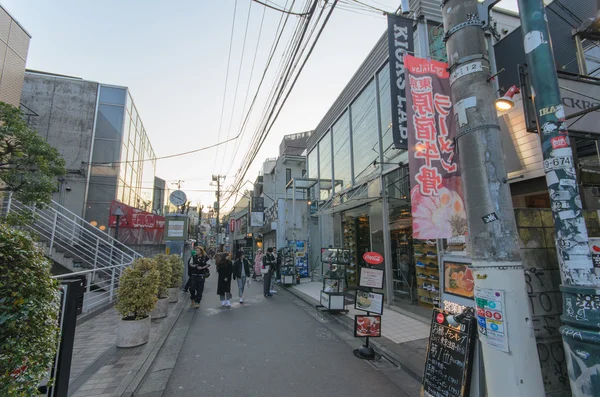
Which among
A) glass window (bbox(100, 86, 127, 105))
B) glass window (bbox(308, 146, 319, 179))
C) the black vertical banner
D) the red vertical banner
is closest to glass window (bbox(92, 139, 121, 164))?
glass window (bbox(100, 86, 127, 105))

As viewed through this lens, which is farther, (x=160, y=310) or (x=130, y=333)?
(x=160, y=310)

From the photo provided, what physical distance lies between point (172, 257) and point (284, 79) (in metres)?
7.09

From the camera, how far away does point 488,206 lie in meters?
2.46

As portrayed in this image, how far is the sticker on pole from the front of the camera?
7.29ft

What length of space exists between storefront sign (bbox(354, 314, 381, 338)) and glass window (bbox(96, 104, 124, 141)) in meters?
18.4

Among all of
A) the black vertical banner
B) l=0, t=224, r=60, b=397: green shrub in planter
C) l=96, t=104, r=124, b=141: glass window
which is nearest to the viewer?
l=0, t=224, r=60, b=397: green shrub in planter

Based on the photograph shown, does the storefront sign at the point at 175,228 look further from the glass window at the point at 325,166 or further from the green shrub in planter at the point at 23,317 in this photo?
the green shrub in planter at the point at 23,317

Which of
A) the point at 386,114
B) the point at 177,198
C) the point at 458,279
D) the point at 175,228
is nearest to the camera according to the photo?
the point at 458,279

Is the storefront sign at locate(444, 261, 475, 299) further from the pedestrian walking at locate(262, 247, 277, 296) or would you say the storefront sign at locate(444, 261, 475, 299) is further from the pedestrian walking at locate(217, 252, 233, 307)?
the pedestrian walking at locate(262, 247, 277, 296)

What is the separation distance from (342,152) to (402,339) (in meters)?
8.93

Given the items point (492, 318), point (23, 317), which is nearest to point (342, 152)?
point (492, 318)

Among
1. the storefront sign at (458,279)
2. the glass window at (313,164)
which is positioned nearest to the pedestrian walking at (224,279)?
the storefront sign at (458,279)

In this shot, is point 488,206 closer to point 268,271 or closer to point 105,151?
point 268,271

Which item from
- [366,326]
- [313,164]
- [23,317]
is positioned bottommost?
[366,326]
